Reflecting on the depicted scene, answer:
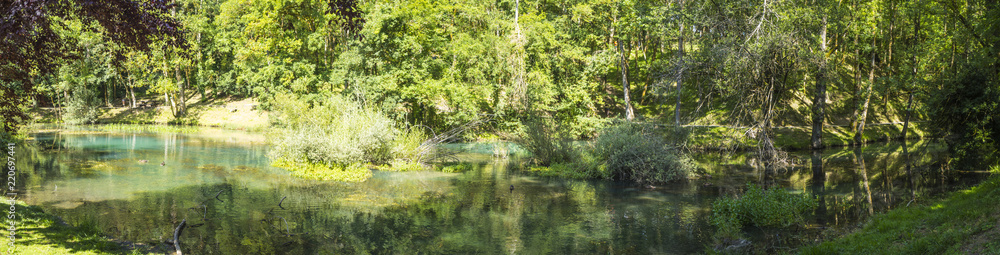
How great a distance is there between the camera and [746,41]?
16078 millimetres

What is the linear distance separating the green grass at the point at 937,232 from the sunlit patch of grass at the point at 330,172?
Answer: 14999mm

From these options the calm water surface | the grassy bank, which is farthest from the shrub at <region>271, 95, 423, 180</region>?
the grassy bank

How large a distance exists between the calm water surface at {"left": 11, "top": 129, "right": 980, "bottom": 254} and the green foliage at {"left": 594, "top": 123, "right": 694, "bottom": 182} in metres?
0.70

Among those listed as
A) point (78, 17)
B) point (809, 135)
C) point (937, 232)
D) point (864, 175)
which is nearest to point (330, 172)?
point (78, 17)

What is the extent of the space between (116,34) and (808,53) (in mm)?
19048

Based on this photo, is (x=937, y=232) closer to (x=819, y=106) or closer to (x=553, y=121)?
(x=553, y=121)

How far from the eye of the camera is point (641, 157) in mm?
19953

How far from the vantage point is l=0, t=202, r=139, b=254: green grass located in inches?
309

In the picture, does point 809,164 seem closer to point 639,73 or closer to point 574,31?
point 574,31

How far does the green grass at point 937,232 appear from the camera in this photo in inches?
285

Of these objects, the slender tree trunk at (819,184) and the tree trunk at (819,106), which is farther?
the tree trunk at (819,106)

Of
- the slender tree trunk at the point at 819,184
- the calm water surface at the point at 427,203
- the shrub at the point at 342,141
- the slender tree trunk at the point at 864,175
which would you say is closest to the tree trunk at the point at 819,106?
the slender tree trunk at the point at 864,175

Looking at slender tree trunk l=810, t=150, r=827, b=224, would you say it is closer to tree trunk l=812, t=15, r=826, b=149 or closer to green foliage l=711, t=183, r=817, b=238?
green foliage l=711, t=183, r=817, b=238

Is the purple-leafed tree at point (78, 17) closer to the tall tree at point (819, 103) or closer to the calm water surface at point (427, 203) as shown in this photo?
the calm water surface at point (427, 203)
